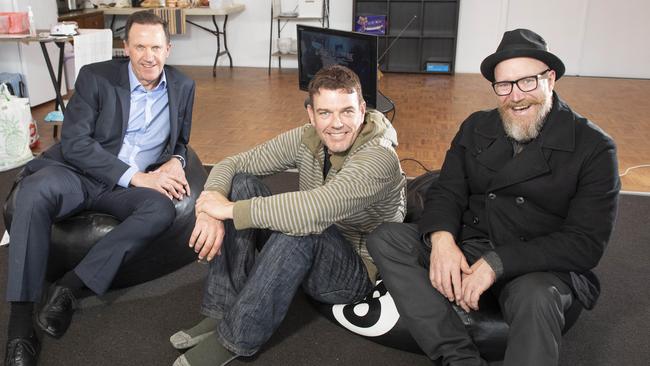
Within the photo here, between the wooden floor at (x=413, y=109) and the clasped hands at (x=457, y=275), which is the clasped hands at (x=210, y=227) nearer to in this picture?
the clasped hands at (x=457, y=275)

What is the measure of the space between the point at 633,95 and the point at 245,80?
4363 mm

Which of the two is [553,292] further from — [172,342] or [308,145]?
[172,342]

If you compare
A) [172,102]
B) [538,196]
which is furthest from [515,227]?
[172,102]

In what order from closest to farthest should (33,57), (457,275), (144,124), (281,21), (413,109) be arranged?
(457,275), (144,124), (33,57), (413,109), (281,21)

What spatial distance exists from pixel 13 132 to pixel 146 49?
1.90m

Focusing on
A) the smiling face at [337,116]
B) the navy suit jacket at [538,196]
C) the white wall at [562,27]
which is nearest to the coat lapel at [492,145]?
the navy suit jacket at [538,196]

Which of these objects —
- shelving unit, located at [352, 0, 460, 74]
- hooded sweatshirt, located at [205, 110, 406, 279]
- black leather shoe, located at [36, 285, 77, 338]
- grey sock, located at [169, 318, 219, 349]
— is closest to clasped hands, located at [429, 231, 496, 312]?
hooded sweatshirt, located at [205, 110, 406, 279]

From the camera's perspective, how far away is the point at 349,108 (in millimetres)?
2088

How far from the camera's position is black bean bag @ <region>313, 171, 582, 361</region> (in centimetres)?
207

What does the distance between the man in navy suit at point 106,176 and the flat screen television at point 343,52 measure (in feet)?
3.07

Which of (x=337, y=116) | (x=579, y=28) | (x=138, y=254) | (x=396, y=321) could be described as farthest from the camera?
(x=579, y=28)

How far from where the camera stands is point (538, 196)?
6.64 ft

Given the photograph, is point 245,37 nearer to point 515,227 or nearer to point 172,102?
point 172,102

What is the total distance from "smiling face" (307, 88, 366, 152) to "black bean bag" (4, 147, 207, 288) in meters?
0.94
